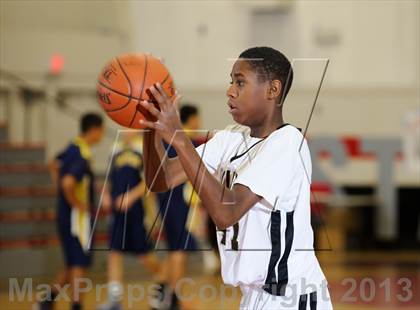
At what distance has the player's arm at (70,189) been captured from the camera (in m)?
7.10

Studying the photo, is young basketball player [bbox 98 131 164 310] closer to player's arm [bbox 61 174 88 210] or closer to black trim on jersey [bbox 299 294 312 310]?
player's arm [bbox 61 174 88 210]

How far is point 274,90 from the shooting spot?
10.8 feet

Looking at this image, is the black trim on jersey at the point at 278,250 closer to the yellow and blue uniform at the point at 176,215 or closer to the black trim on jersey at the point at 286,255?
the black trim on jersey at the point at 286,255

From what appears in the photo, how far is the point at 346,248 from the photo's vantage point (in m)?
12.5

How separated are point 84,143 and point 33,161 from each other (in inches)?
121

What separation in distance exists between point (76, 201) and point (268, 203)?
4145mm

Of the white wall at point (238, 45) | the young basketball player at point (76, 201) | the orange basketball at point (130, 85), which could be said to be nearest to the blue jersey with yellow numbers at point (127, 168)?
the young basketball player at point (76, 201)

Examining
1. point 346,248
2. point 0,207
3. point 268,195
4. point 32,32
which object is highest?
point 32,32

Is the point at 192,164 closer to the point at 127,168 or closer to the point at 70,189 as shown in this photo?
the point at 70,189

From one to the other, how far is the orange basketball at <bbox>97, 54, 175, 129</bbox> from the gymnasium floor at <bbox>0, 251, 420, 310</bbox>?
11.7 ft

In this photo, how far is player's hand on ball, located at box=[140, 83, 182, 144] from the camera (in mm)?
2986

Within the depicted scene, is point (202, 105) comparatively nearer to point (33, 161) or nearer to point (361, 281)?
point (33, 161)

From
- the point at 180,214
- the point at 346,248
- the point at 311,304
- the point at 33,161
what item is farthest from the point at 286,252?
the point at 346,248

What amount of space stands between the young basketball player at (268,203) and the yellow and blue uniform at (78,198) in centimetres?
391
